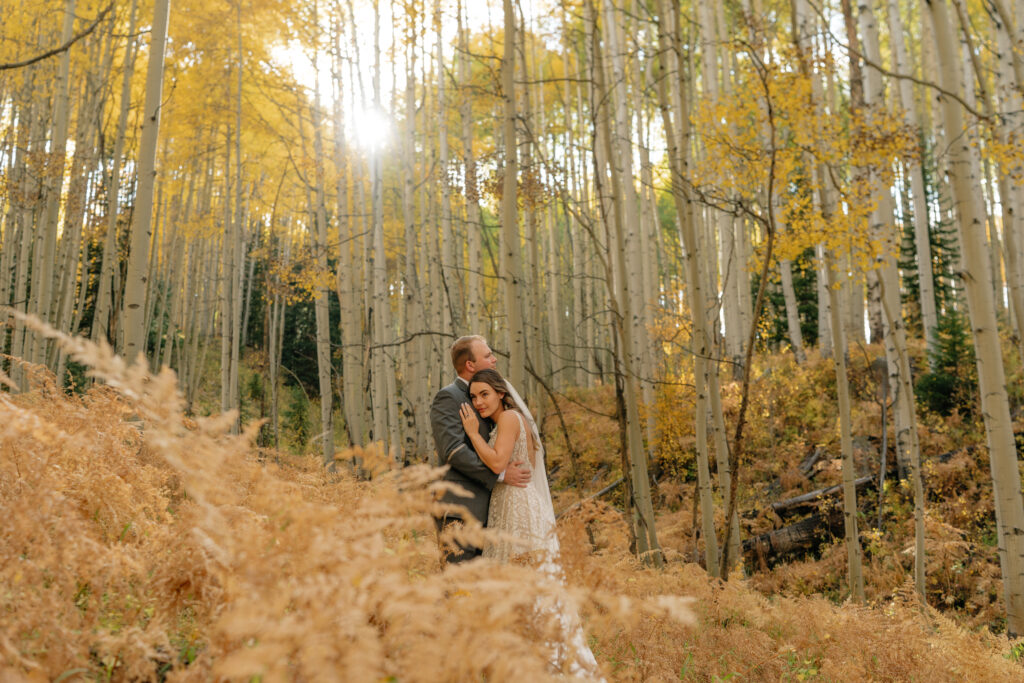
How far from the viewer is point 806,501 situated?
25.8 ft

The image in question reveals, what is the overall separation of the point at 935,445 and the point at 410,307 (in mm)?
7161

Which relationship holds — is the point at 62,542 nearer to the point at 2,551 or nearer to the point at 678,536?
the point at 2,551

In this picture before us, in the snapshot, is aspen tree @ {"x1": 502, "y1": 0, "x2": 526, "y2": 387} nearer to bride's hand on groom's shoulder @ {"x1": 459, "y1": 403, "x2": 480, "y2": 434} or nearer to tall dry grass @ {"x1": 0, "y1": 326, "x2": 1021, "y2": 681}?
bride's hand on groom's shoulder @ {"x1": 459, "y1": 403, "x2": 480, "y2": 434}

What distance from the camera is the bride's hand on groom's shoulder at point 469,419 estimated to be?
2.99 metres

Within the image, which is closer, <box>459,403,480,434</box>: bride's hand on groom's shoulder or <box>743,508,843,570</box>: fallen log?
<box>459,403,480,434</box>: bride's hand on groom's shoulder

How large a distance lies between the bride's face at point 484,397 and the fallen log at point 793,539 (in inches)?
205

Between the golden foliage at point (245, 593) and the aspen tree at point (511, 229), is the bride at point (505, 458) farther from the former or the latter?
the aspen tree at point (511, 229)

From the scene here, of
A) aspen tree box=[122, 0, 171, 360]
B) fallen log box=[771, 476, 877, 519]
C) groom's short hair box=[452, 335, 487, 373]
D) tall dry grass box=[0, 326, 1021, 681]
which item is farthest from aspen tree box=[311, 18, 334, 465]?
tall dry grass box=[0, 326, 1021, 681]

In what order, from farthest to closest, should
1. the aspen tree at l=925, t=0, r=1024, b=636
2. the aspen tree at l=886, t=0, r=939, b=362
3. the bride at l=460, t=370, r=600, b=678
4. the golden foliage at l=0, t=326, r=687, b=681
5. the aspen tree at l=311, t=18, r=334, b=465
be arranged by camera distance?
the aspen tree at l=886, t=0, r=939, b=362 < the aspen tree at l=311, t=18, r=334, b=465 < the aspen tree at l=925, t=0, r=1024, b=636 < the bride at l=460, t=370, r=600, b=678 < the golden foliage at l=0, t=326, r=687, b=681

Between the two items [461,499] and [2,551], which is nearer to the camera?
[2,551]

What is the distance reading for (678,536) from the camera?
24.7 ft

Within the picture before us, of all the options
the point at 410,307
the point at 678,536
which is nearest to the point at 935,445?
the point at 678,536

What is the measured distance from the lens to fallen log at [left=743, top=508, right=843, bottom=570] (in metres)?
7.24

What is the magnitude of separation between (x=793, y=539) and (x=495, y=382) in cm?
569
